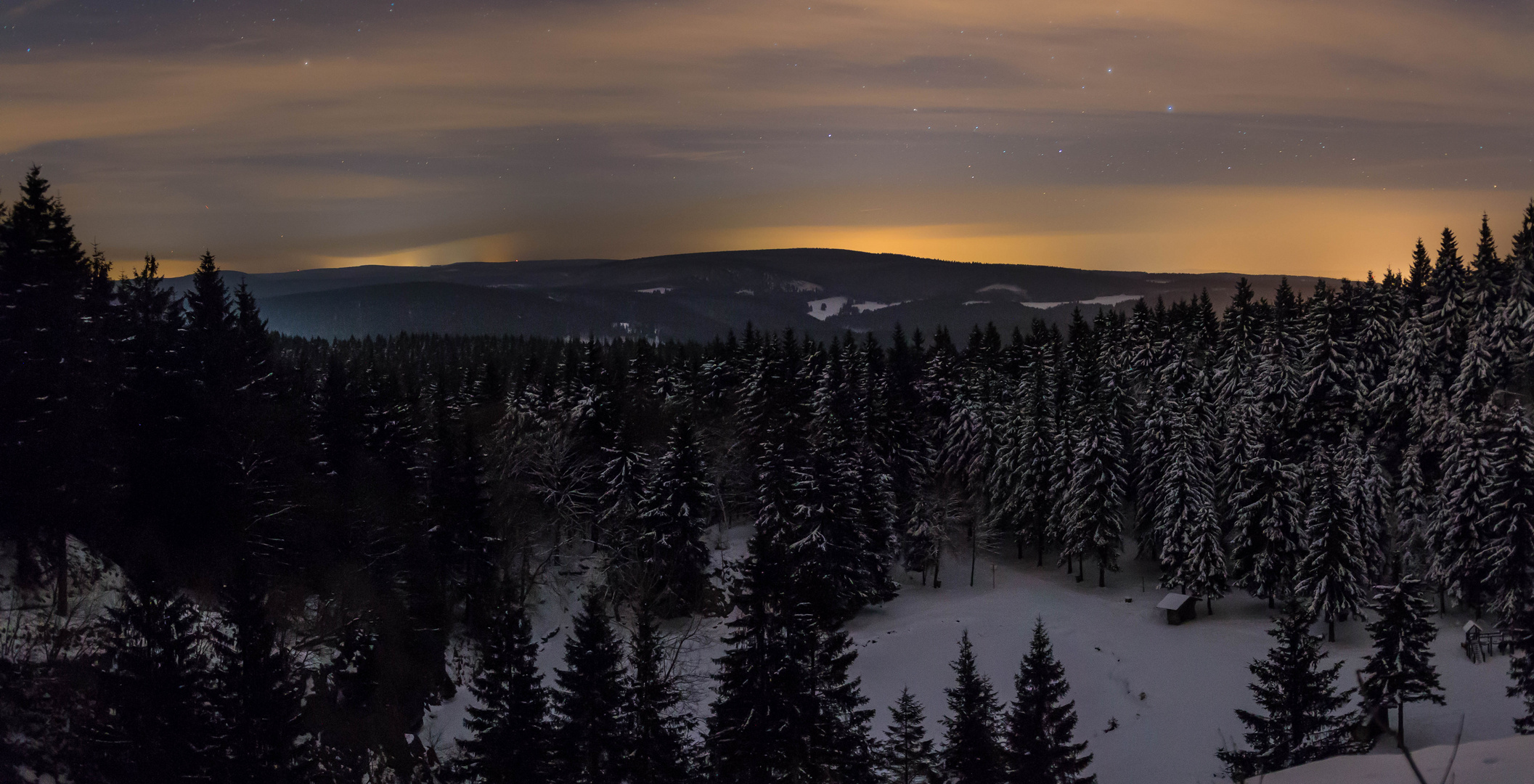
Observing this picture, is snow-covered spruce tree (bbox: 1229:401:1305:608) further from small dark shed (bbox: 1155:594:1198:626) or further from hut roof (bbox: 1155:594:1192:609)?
hut roof (bbox: 1155:594:1192:609)

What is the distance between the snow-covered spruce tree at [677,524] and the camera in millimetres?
53875

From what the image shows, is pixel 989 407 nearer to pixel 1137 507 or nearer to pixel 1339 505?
pixel 1137 507

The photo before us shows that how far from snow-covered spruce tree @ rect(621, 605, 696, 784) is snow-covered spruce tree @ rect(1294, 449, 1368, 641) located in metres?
36.5

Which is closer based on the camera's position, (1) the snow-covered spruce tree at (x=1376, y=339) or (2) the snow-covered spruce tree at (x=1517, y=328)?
(2) the snow-covered spruce tree at (x=1517, y=328)

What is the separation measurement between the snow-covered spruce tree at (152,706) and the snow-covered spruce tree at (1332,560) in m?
47.7

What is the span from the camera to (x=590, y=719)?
25.0 m

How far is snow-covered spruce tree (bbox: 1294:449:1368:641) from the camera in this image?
1884 inches

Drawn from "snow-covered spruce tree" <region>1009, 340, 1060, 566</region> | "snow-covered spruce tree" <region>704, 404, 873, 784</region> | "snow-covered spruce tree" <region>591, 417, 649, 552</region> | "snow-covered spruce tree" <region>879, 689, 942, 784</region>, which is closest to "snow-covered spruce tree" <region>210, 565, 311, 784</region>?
"snow-covered spruce tree" <region>704, 404, 873, 784</region>

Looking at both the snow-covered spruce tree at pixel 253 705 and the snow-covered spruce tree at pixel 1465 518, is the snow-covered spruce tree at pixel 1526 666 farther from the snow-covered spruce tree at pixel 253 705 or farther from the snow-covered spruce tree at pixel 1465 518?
the snow-covered spruce tree at pixel 253 705

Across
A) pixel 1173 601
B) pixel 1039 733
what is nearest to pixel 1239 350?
pixel 1173 601

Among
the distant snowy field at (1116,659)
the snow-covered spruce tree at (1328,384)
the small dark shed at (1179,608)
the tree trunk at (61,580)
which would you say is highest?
the snow-covered spruce tree at (1328,384)

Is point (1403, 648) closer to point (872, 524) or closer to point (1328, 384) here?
point (1328, 384)

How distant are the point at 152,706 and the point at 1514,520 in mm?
52093

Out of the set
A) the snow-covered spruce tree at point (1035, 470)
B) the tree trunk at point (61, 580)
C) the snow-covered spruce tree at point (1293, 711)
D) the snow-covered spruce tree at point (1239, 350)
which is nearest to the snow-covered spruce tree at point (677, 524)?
the snow-covered spruce tree at point (1035, 470)
